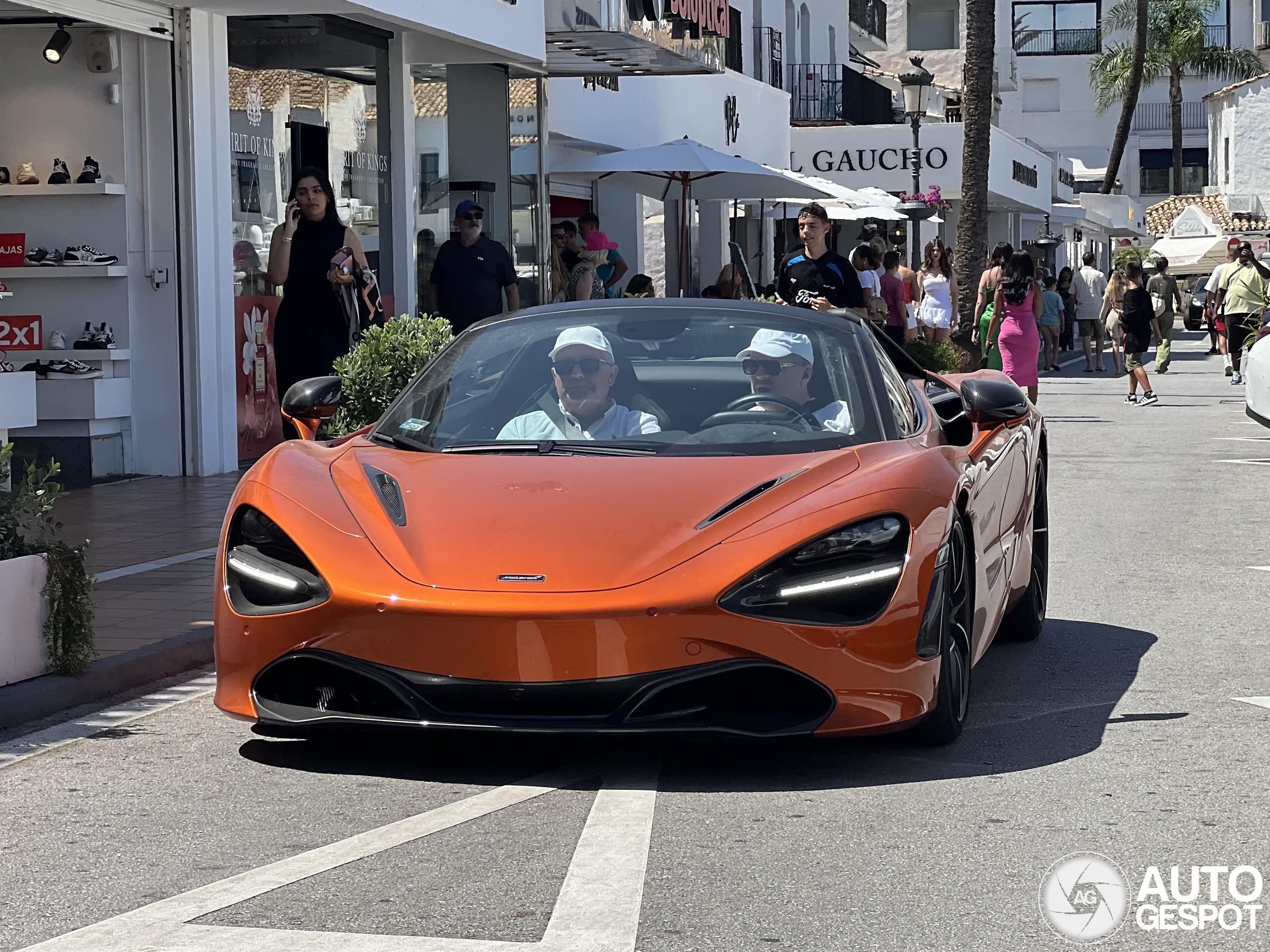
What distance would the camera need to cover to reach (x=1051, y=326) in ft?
107

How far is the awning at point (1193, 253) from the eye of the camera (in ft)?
171

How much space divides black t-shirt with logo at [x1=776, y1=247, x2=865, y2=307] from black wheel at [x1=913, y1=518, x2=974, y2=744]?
7.13 m

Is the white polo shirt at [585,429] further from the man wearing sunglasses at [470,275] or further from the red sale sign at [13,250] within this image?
the man wearing sunglasses at [470,275]

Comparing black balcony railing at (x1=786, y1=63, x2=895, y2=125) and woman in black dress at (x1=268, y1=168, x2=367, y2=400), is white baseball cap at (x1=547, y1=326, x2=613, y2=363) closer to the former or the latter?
woman in black dress at (x1=268, y1=168, x2=367, y2=400)

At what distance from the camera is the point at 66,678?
6.47 m

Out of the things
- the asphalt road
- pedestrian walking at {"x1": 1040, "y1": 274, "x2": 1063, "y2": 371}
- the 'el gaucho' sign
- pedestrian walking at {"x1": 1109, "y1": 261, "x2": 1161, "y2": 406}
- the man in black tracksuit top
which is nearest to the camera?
the asphalt road

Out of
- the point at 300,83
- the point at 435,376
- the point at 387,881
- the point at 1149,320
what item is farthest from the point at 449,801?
the point at 1149,320

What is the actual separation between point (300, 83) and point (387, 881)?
489 inches

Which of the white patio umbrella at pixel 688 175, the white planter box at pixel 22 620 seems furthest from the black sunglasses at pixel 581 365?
the white patio umbrella at pixel 688 175

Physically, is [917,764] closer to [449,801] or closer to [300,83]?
[449,801]

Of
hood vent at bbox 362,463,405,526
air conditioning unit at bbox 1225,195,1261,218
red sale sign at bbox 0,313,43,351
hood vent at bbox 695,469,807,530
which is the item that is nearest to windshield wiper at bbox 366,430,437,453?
hood vent at bbox 362,463,405,526

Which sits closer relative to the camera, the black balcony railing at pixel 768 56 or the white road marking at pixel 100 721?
the white road marking at pixel 100 721

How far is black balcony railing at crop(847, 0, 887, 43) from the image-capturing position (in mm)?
43750

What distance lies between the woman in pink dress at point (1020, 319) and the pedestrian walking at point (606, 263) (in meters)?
5.37
